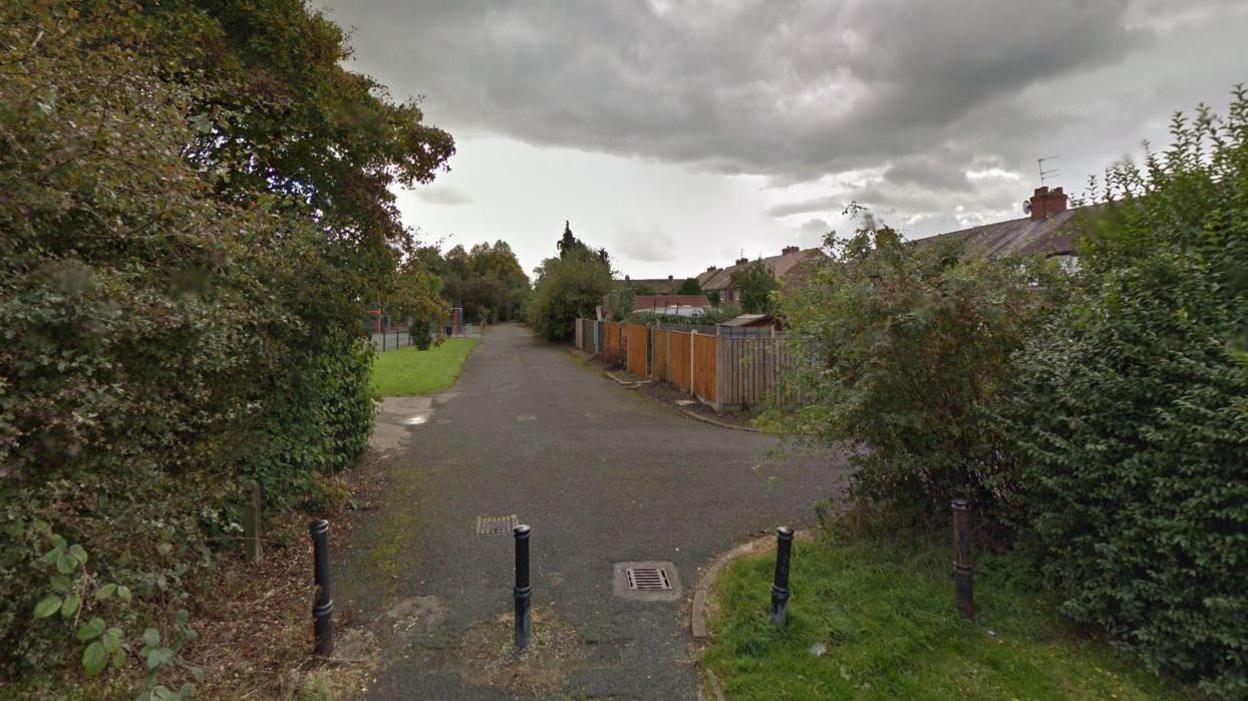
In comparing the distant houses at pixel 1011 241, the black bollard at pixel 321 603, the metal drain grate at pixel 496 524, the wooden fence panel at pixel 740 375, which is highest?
the distant houses at pixel 1011 241

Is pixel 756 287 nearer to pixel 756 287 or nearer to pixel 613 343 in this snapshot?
pixel 756 287

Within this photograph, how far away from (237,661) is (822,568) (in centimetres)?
403

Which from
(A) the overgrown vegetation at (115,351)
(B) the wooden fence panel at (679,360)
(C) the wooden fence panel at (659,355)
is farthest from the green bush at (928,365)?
(C) the wooden fence panel at (659,355)

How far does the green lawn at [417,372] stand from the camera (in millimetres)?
15453

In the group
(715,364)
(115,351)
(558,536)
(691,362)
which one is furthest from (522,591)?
(691,362)

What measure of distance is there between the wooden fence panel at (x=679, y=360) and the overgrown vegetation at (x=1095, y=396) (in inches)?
340

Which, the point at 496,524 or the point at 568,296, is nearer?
the point at 496,524

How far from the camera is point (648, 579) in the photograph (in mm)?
4848

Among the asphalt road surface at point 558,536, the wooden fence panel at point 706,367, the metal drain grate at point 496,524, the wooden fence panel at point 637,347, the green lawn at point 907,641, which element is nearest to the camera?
the green lawn at point 907,641

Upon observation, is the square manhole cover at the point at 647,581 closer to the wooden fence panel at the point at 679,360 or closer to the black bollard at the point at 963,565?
the black bollard at the point at 963,565

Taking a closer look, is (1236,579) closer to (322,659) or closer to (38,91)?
(322,659)

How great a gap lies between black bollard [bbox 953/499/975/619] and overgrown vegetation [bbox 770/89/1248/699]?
0.41 metres

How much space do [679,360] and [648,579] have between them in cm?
1002

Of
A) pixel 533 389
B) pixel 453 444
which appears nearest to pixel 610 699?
pixel 453 444
